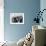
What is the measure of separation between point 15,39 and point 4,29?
0.59 metres

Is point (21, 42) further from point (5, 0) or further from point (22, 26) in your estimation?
point (5, 0)

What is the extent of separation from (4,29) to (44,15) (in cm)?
169

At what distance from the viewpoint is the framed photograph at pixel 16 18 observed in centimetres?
519

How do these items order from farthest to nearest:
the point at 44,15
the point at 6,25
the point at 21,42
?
the point at 6,25
the point at 44,15
the point at 21,42

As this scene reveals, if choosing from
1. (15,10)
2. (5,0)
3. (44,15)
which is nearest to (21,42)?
→ (44,15)

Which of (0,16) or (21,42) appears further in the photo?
(0,16)

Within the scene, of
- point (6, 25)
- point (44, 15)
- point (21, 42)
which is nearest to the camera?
point (21, 42)

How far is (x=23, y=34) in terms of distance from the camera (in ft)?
17.1

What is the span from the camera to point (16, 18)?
5230mm

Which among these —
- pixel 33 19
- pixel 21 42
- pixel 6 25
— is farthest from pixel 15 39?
pixel 21 42

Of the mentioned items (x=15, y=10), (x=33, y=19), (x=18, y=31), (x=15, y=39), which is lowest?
(x=15, y=39)

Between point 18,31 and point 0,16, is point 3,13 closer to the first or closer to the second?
point 0,16

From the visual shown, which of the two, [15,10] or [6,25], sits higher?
[15,10]

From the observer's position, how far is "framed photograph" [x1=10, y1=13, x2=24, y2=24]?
519cm
